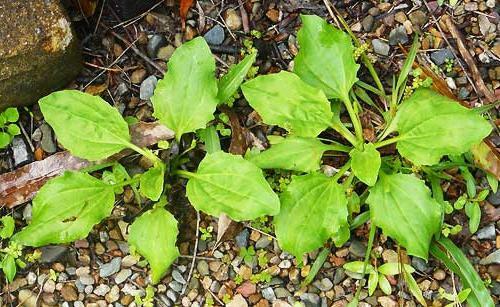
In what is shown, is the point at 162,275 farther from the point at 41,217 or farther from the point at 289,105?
the point at 289,105

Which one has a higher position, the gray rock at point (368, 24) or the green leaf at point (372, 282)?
the gray rock at point (368, 24)

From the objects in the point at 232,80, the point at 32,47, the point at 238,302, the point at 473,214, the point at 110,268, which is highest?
the point at 32,47

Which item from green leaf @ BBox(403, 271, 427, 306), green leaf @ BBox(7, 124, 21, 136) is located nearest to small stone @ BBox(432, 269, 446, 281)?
green leaf @ BBox(403, 271, 427, 306)

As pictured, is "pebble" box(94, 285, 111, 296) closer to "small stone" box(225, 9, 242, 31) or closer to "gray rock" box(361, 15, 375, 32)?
"small stone" box(225, 9, 242, 31)

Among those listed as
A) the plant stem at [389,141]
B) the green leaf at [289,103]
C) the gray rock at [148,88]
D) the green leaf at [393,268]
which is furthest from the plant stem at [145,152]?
the green leaf at [393,268]

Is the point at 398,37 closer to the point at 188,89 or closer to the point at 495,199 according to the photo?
the point at 495,199

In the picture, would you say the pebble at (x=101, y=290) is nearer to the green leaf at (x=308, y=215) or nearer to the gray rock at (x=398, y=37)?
the green leaf at (x=308, y=215)

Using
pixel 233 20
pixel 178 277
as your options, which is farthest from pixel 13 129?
pixel 233 20
